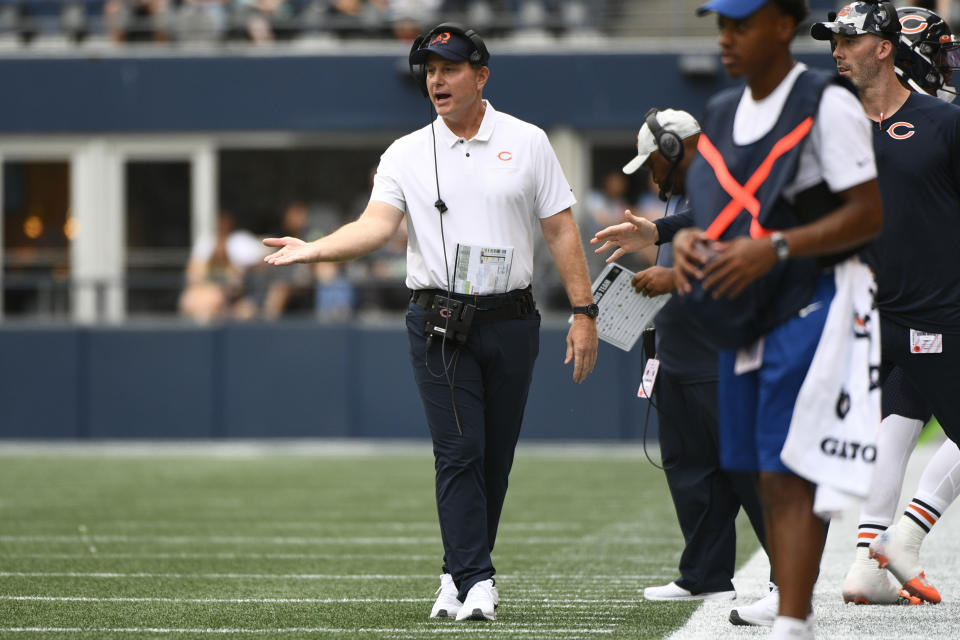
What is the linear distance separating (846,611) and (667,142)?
74.6 inches

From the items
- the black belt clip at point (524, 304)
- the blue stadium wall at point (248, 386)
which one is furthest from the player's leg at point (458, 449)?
the blue stadium wall at point (248, 386)

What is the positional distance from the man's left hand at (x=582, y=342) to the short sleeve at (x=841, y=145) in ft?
5.97

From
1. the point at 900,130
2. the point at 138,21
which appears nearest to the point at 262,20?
the point at 138,21

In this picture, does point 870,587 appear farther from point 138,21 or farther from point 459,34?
point 138,21

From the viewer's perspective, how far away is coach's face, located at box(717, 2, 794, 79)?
162 inches

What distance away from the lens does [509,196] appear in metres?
5.79

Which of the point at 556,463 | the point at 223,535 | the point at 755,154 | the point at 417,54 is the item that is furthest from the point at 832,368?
the point at 556,463

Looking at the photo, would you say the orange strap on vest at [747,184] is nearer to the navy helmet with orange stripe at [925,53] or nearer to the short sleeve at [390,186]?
the short sleeve at [390,186]

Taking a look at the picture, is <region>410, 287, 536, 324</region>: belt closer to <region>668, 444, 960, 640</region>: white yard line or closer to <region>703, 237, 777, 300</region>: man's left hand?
<region>668, 444, 960, 640</region>: white yard line

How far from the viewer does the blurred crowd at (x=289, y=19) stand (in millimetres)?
18109

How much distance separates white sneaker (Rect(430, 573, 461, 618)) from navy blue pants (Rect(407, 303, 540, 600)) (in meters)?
0.04

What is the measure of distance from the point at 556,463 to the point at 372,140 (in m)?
6.18

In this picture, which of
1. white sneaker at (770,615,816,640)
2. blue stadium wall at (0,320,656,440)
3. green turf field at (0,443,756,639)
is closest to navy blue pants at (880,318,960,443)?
green turf field at (0,443,756,639)

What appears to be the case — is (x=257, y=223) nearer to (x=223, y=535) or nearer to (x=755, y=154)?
(x=223, y=535)
